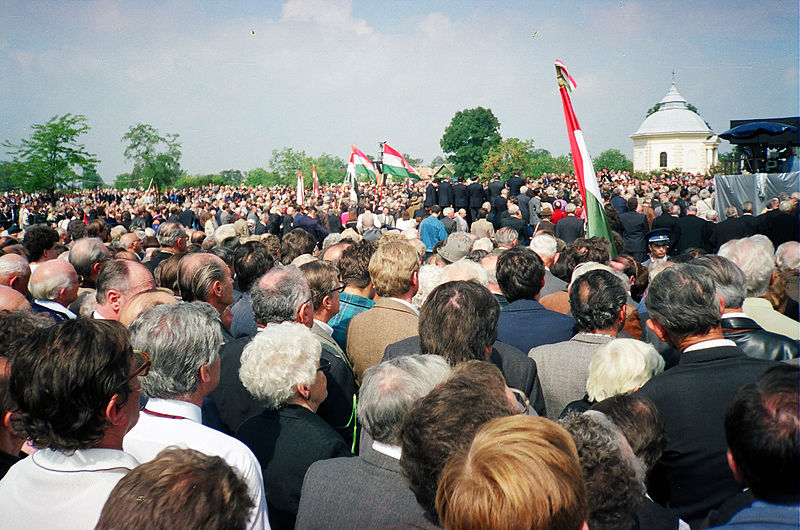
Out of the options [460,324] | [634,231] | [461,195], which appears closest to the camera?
[460,324]

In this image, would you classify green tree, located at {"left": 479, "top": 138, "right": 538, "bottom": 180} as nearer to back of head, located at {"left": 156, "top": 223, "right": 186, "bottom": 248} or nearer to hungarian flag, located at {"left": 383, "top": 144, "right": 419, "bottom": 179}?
hungarian flag, located at {"left": 383, "top": 144, "right": 419, "bottom": 179}

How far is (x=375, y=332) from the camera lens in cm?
405

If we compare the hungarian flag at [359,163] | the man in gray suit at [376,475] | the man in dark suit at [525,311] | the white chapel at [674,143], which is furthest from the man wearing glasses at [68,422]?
the white chapel at [674,143]

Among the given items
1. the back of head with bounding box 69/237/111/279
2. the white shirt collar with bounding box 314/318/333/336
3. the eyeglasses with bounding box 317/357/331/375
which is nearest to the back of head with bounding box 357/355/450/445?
the eyeglasses with bounding box 317/357/331/375

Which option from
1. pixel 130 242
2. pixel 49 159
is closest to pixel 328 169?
pixel 49 159

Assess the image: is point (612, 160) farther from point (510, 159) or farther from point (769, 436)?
point (769, 436)

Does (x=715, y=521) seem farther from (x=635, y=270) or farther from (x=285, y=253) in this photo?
(x=285, y=253)

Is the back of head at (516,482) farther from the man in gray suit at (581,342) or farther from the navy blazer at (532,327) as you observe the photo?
the navy blazer at (532,327)

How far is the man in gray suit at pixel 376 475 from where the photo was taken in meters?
2.07

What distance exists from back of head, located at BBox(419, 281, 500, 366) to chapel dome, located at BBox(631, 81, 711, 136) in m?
91.7

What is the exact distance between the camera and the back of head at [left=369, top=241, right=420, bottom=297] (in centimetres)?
423

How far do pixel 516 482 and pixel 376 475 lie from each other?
0.86 metres

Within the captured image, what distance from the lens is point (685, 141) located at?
8488 centimetres

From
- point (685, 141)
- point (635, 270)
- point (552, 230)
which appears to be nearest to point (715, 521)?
point (635, 270)
